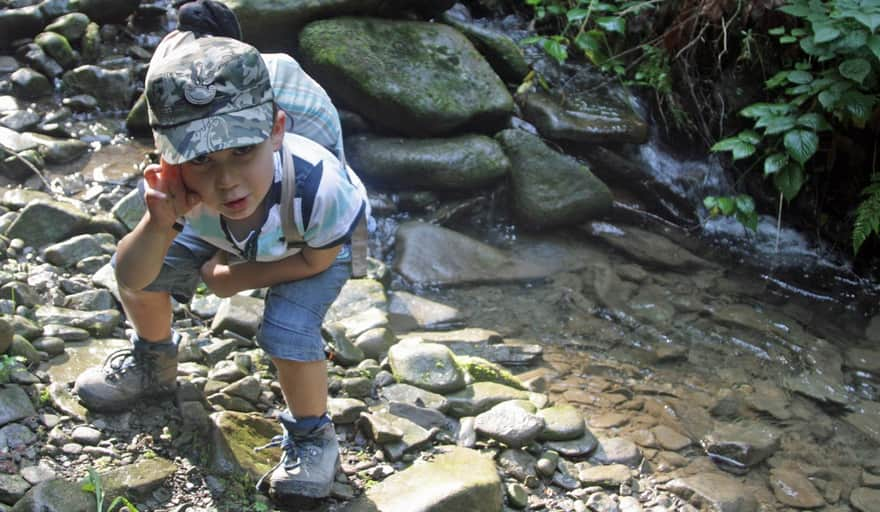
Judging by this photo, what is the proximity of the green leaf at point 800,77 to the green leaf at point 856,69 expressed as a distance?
296mm

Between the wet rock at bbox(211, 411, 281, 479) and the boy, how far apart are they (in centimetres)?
12

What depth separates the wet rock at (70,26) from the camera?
6.07 m

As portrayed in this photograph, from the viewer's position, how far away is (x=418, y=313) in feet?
15.8

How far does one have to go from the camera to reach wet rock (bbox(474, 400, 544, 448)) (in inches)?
126

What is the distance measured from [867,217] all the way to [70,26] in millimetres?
5598

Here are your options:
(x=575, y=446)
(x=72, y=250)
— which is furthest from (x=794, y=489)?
(x=72, y=250)

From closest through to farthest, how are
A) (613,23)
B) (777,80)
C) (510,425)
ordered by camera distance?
(510,425), (777,80), (613,23)

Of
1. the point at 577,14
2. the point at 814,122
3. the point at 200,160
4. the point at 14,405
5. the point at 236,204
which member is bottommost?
the point at 14,405

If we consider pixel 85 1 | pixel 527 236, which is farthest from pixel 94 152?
pixel 527 236

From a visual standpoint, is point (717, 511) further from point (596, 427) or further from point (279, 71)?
point (279, 71)

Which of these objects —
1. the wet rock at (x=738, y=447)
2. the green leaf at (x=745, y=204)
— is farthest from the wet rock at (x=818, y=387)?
the green leaf at (x=745, y=204)

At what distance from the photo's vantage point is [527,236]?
593 cm

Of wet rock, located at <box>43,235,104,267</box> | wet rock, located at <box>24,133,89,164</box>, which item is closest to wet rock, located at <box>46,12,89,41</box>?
wet rock, located at <box>24,133,89,164</box>

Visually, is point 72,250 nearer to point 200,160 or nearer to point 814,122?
point 200,160
